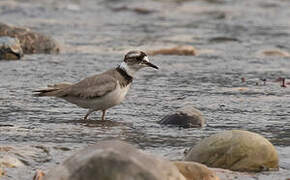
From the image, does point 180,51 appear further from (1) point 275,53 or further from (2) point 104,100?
(2) point 104,100

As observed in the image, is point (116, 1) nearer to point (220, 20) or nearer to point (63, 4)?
point (63, 4)

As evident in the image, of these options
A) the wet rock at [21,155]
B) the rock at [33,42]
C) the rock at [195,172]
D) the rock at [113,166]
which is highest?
the rock at [113,166]

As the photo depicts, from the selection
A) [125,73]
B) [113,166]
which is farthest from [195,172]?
[125,73]

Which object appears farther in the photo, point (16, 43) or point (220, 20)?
point (220, 20)

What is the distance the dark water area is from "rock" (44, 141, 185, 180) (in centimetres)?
115

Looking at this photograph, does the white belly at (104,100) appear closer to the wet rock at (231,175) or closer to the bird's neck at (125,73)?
the bird's neck at (125,73)

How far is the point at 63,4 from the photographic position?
24.6 m

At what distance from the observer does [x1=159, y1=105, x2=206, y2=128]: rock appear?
28.3 feet

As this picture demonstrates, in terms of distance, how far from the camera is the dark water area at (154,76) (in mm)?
8047

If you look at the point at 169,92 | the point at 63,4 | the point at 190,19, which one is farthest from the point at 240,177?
the point at 63,4

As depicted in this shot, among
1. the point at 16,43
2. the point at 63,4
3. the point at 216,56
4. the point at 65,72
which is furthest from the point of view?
the point at 63,4

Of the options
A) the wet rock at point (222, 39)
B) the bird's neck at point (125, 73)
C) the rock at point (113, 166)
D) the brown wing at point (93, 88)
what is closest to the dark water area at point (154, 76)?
the wet rock at point (222, 39)

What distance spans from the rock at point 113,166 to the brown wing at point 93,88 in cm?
325

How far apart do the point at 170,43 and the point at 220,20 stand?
5032 millimetres
